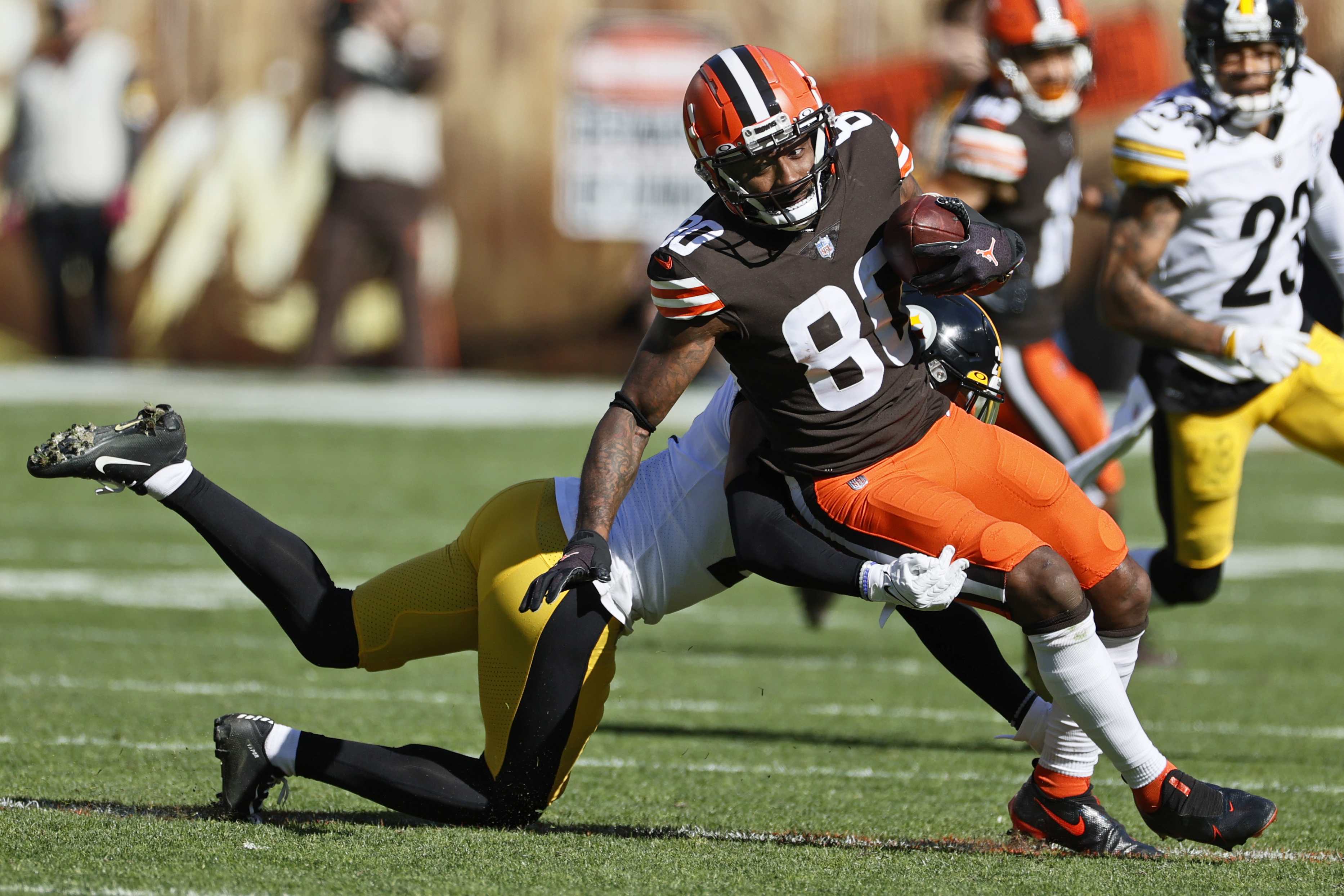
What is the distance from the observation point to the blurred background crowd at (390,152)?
14.9 meters

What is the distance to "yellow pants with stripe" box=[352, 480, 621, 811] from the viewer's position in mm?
3645

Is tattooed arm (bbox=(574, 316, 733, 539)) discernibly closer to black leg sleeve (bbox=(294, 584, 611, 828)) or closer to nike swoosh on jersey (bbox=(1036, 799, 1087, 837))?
black leg sleeve (bbox=(294, 584, 611, 828))

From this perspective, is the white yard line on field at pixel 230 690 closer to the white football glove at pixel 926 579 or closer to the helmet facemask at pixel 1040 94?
the white football glove at pixel 926 579

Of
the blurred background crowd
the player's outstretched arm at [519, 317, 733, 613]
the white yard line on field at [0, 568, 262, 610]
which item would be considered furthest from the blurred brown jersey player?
the blurred background crowd

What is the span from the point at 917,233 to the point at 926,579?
2.34 feet

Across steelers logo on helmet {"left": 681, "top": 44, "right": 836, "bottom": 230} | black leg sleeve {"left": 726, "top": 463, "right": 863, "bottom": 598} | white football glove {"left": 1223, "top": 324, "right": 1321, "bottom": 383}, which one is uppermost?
steelers logo on helmet {"left": 681, "top": 44, "right": 836, "bottom": 230}

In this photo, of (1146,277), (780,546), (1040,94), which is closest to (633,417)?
(780,546)

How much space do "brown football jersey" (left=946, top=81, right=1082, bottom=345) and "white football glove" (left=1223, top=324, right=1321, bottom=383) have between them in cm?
89

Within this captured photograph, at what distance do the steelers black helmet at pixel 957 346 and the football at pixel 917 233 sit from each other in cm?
16

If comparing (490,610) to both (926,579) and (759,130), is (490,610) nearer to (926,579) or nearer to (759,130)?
(926,579)

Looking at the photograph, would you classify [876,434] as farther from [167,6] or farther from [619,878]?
[167,6]

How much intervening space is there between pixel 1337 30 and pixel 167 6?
9765 mm

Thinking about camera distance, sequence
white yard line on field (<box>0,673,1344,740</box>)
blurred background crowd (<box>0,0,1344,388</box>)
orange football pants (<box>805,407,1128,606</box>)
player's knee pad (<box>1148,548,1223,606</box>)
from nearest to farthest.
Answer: orange football pants (<box>805,407,1128,606</box>)
player's knee pad (<box>1148,548,1223,606</box>)
white yard line on field (<box>0,673,1344,740</box>)
blurred background crowd (<box>0,0,1344,388</box>)

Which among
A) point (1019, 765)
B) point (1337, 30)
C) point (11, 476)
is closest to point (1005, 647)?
point (1019, 765)
